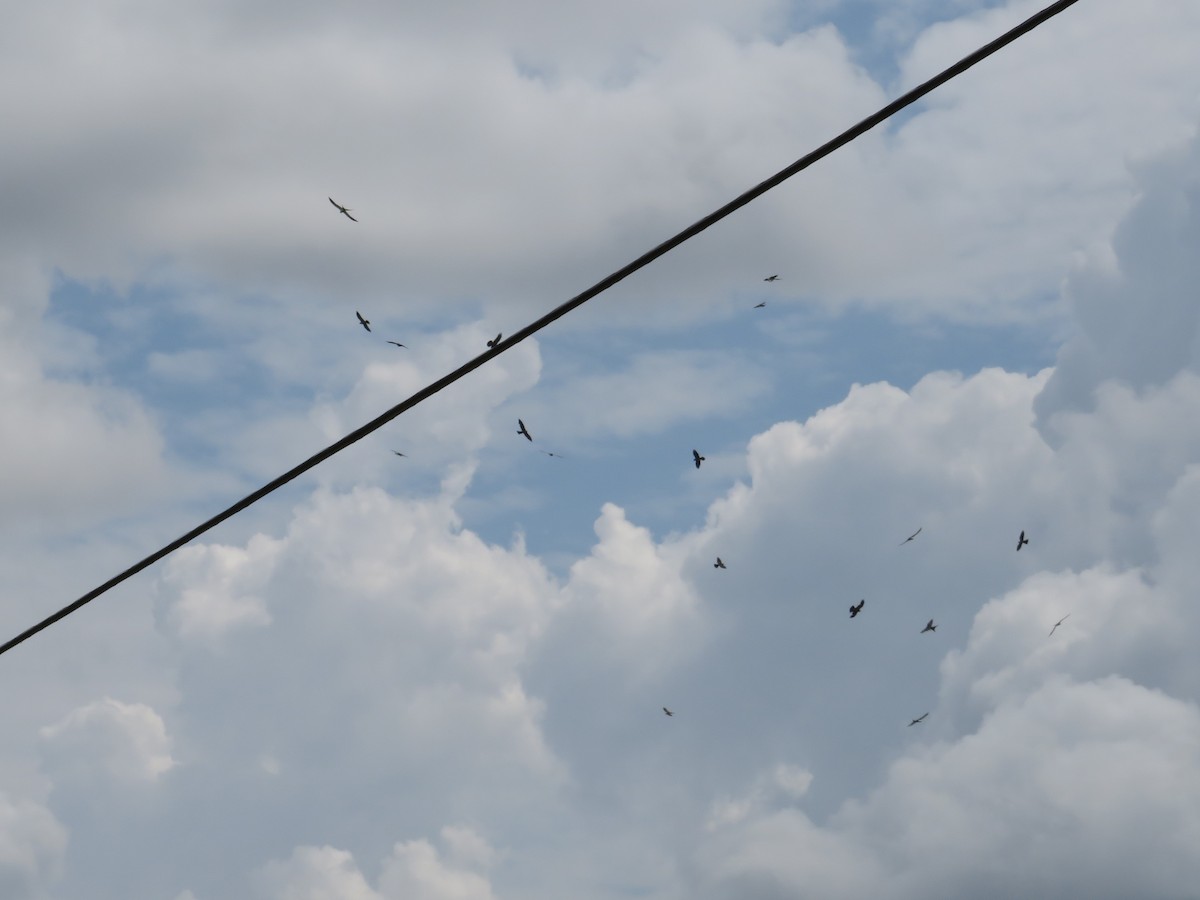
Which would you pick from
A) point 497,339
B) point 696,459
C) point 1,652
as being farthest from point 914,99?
point 696,459

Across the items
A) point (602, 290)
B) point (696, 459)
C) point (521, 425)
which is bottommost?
point (602, 290)

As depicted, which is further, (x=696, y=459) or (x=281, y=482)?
(x=696, y=459)

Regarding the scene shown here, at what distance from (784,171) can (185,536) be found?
819cm

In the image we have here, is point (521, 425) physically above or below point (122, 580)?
above

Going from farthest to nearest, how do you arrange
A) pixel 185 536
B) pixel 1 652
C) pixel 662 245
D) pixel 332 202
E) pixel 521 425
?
pixel 332 202 < pixel 521 425 < pixel 1 652 < pixel 185 536 < pixel 662 245

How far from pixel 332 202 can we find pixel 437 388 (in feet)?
41.8

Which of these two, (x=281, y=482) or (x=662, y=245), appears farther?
(x=281, y=482)

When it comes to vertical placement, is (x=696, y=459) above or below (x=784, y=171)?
above

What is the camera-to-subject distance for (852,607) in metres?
52.9

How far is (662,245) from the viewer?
15.9m

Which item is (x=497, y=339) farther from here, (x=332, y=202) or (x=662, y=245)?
(x=332, y=202)

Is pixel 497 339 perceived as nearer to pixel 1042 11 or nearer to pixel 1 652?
pixel 1042 11

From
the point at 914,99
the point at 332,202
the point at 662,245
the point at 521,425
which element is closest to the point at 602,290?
the point at 662,245

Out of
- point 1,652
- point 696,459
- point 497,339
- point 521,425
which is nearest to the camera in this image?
point 497,339
